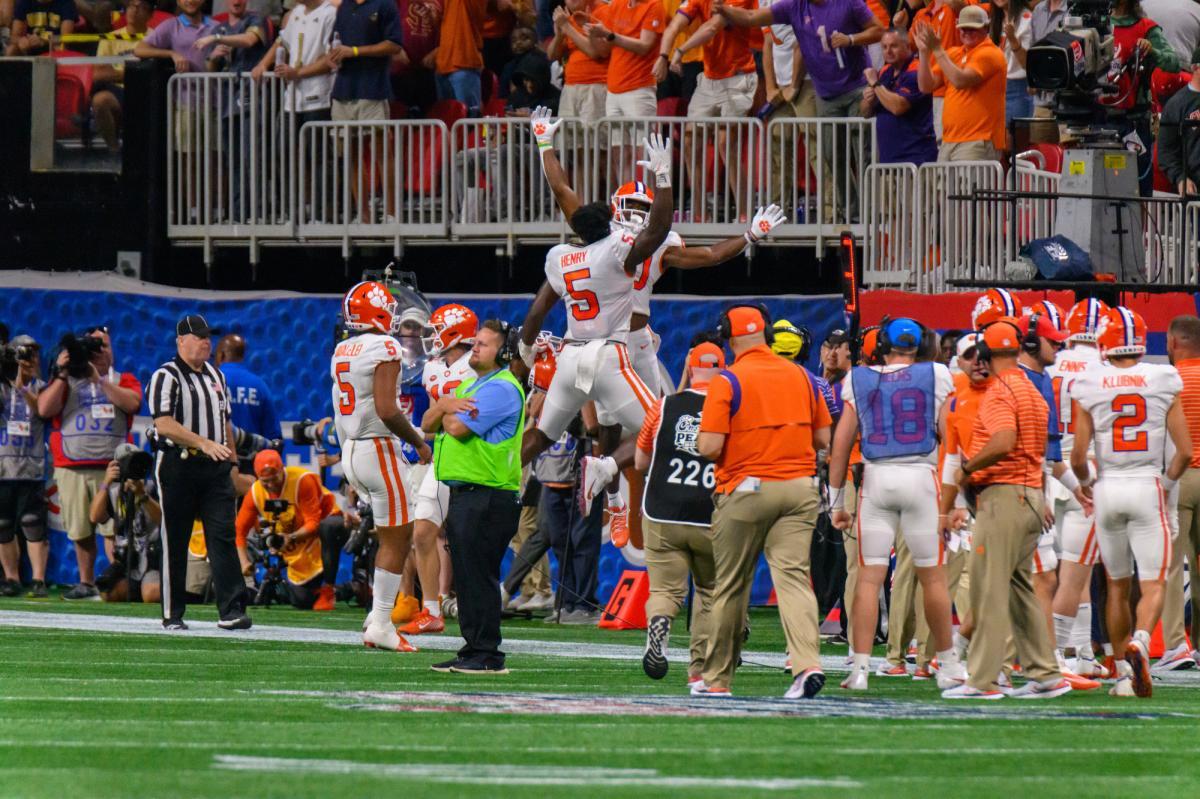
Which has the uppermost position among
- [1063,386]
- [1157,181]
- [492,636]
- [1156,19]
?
[1156,19]

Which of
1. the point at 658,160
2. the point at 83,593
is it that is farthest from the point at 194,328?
the point at 83,593

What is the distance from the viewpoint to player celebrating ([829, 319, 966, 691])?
38.5ft

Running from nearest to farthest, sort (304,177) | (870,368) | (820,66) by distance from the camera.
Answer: (870,368) < (820,66) < (304,177)

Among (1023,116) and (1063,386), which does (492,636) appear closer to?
(1063,386)

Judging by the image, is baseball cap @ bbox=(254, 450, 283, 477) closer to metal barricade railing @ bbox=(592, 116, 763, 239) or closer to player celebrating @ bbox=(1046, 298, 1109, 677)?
metal barricade railing @ bbox=(592, 116, 763, 239)

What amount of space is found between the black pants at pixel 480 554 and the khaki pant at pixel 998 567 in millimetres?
2547

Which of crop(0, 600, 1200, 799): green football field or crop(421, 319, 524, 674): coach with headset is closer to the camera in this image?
crop(0, 600, 1200, 799): green football field

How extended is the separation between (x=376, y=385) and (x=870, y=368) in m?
3.22

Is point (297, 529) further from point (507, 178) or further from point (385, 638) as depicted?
point (385, 638)

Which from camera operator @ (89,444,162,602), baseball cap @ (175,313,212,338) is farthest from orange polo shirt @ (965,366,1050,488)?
camera operator @ (89,444,162,602)

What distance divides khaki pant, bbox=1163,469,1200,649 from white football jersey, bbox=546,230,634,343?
3.72 metres

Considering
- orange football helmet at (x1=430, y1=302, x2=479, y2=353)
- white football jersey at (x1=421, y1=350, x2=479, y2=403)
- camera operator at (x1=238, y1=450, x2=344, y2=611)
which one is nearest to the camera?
orange football helmet at (x1=430, y1=302, x2=479, y2=353)

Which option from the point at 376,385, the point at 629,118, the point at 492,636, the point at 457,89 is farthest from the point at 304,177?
the point at 492,636

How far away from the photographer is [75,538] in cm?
2038
